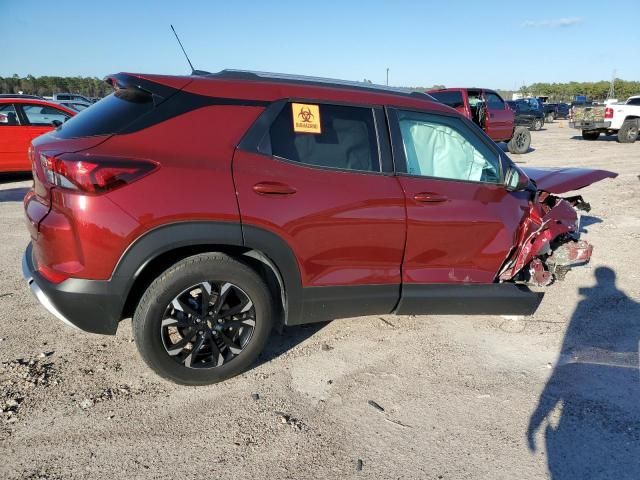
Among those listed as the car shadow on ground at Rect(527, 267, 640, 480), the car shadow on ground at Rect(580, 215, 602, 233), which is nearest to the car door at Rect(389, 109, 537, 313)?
the car shadow on ground at Rect(527, 267, 640, 480)

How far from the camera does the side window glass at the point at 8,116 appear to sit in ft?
31.1

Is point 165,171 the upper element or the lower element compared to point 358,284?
upper

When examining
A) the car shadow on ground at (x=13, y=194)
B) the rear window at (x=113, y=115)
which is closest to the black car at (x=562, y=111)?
the car shadow on ground at (x=13, y=194)

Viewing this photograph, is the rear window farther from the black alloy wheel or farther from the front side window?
the front side window

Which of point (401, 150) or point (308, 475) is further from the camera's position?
point (401, 150)

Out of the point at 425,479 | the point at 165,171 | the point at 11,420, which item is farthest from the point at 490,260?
the point at 11,420

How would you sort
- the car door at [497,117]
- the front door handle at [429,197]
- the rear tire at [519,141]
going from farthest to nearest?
the rear tire at [519,141], the car door at [497,117], the front door handle at [429,197]

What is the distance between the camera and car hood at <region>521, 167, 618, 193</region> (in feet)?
13.8

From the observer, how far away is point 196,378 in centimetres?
300

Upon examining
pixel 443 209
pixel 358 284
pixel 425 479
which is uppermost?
pixel 443 209

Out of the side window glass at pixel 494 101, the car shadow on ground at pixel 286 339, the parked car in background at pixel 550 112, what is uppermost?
the parked car in background at pixel 550 112

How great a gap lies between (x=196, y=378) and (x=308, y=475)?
98 cm

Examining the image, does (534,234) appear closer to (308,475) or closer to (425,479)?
(425,479)

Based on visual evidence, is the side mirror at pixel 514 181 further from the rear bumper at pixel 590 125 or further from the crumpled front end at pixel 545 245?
the rear bumper at pixel 590 125
